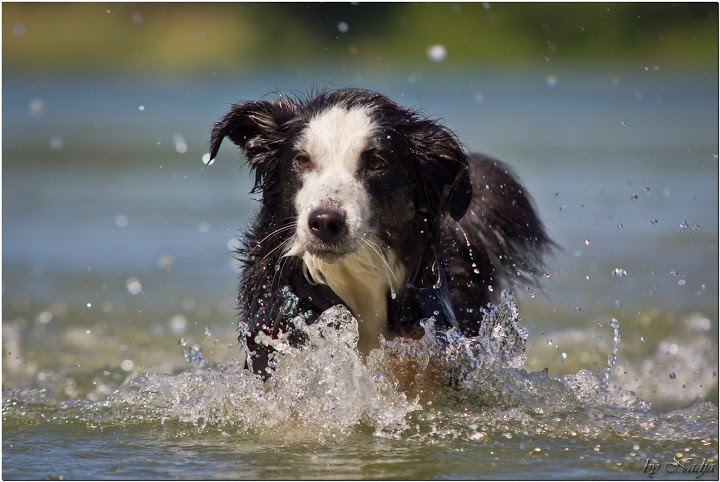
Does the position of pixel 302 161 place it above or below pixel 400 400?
above

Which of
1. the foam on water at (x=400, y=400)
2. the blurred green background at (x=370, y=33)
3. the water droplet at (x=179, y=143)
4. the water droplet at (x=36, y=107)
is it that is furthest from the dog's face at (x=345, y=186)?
the water droplet at (x=36, y=107)

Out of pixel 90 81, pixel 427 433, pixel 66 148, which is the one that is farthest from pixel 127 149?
pixel 427 433

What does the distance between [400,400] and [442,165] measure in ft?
3.95

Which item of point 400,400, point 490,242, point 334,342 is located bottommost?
point 400,400

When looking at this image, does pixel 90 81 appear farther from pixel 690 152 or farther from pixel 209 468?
pixel 209 468

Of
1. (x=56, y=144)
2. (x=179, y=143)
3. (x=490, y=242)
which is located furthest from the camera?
(x=56, y=144)

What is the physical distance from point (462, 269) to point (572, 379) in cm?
90

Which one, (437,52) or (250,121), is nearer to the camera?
(250,121)

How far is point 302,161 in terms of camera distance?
13.9ft

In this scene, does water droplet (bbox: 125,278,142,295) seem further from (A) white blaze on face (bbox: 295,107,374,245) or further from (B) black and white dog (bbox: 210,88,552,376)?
(A) white blaze on face (bbox: 295,107,374,245)

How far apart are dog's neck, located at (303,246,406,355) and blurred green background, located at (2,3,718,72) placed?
40.8ft

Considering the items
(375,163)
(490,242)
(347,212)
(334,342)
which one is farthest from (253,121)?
(490,242)

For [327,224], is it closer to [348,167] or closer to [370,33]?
[348,167]

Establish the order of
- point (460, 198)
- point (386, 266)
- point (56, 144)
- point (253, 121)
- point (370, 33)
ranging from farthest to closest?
point (370, 33)
point (56, 144)
point (253, 121)
point (460, 198)
point (386, 266)
